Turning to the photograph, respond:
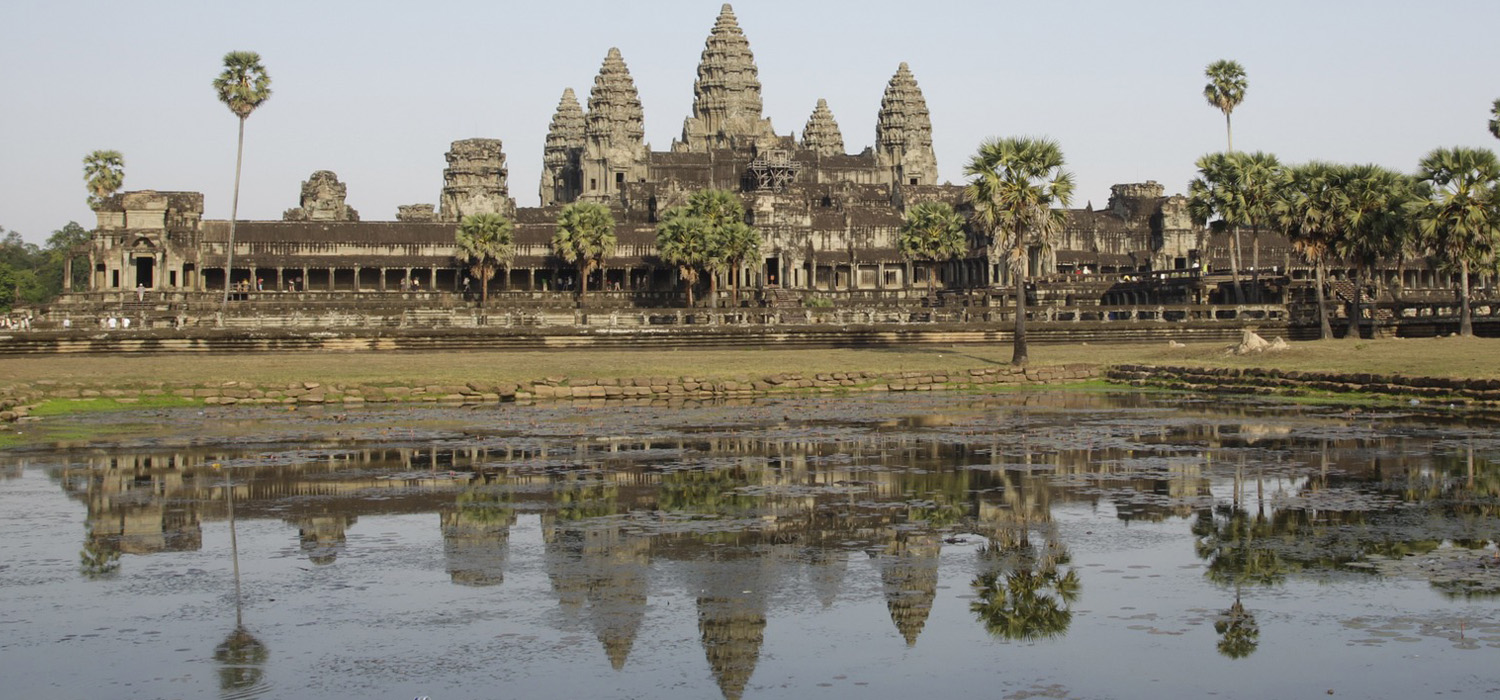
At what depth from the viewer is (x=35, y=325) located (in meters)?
60.7

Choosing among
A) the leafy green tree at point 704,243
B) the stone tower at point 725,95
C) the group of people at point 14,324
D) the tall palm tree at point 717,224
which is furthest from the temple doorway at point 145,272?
the stone tower at point 725,95

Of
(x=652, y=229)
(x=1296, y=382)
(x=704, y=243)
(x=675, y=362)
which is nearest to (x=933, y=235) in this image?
(x=704, y=243)

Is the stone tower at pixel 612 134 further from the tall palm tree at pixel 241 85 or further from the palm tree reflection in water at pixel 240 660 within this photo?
the palm tree reflection in water at pixel 240 660

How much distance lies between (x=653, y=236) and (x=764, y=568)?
9027cm

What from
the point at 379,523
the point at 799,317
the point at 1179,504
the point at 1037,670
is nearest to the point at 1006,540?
the point at 1179,504

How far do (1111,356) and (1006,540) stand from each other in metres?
34.9

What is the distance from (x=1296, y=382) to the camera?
1426 inches

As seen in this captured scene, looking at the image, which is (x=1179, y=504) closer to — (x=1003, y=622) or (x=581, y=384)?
(x=1003, y=622)

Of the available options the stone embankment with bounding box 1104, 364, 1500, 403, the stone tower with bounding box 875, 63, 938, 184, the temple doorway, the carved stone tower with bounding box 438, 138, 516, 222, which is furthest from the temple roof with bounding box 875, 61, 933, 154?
the stone embankment with bounding box 1104, 364, 1500, 403

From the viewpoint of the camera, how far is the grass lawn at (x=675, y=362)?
38781 mm

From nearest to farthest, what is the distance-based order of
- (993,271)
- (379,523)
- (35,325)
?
1. (379,523)
2. (35,325)
3. (993,271)

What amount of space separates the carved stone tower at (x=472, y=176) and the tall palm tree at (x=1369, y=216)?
77913mm

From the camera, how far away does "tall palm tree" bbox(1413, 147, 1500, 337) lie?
160ft

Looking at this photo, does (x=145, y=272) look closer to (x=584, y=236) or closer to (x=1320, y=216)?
(x=584, y=236)
